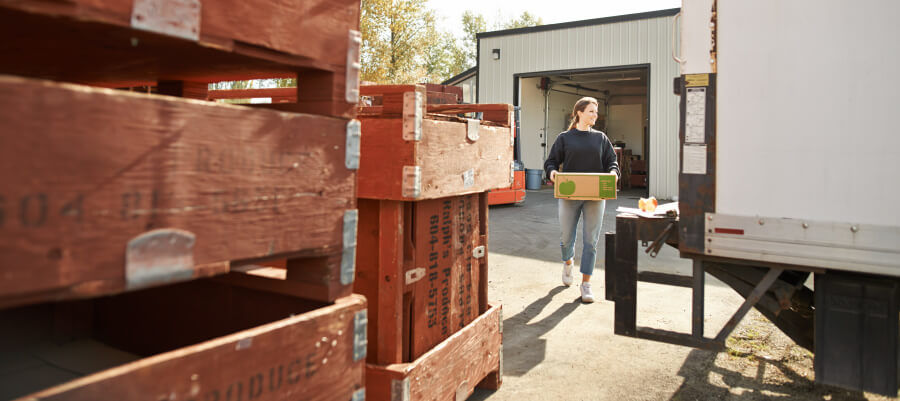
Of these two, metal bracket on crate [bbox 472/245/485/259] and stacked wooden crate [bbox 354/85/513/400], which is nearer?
stacked wooden crate [bbox 354/85/513/400]

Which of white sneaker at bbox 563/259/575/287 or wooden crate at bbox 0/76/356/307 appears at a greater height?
wooden crate at bbox 0/76/356/307

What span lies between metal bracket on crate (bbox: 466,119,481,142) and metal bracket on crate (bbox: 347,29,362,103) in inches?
50.7

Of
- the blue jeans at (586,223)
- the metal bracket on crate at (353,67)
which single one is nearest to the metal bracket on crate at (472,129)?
the metal bracket on crate at (353,67)

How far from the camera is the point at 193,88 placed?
7.20 ft

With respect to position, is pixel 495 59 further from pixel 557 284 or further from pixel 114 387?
pixel 114 387

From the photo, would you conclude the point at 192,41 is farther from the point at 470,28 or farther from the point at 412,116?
the point at 470,28

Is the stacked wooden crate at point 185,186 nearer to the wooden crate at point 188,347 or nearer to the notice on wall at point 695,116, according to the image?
the wooden crate at point 188,347

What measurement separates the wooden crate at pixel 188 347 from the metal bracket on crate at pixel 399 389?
0.70 meters

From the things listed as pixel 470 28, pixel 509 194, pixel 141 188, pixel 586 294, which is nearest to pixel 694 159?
pixel 586 294

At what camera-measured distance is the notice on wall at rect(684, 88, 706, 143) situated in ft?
10.3

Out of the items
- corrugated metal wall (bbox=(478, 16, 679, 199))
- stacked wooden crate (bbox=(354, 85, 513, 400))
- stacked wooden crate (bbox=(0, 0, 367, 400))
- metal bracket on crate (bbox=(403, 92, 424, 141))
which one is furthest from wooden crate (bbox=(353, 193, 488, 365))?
corrugated metal wall (bbox=(478, 16, 679, 199))

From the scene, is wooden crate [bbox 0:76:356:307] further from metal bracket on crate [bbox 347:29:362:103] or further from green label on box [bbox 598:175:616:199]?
green label on box [bbox 598:175:616:199]

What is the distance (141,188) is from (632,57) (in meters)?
19.2

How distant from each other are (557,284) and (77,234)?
557cm
